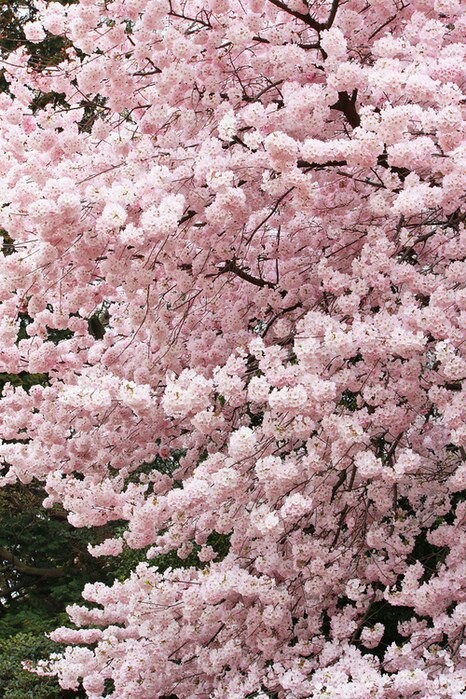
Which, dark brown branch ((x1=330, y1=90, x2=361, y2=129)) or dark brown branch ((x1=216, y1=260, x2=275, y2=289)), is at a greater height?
dark brown branch ((x1=330, y1=90, x2=361, y2=129))

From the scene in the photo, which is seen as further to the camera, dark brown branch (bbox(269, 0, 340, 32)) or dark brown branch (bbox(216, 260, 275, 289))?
dark brown branch (bbox(216, 260, 275, 289))

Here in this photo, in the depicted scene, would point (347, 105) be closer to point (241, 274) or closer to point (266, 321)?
point (241, 274)

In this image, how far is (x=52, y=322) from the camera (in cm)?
542

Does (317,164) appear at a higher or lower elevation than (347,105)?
lower

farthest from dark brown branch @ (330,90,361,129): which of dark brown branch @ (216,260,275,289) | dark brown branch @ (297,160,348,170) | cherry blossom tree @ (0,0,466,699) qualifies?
dark brown branch @ (216,260,275,289)

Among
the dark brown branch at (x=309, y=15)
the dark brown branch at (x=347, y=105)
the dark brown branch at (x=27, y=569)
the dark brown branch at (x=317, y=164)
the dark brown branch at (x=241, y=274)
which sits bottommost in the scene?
the dark brown branch at (x=27, y=569)

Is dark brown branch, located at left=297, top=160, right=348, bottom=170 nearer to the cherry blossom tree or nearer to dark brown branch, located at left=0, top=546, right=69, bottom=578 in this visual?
the cherry blossom tree

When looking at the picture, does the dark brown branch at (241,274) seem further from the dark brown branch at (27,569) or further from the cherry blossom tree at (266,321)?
the dark brown branch at (27,569)

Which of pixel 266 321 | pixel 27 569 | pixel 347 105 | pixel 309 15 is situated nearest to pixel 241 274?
pixel 266 321

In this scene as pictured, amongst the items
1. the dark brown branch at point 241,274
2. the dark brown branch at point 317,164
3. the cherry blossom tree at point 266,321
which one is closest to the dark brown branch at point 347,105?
the cherry blossom tree at point 266,321

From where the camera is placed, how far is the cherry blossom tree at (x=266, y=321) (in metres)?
3.74

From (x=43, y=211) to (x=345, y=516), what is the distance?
84.2 inches

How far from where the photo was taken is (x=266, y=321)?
17.3 feet

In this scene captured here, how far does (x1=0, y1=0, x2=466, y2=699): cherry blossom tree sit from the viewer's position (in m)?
3.74
